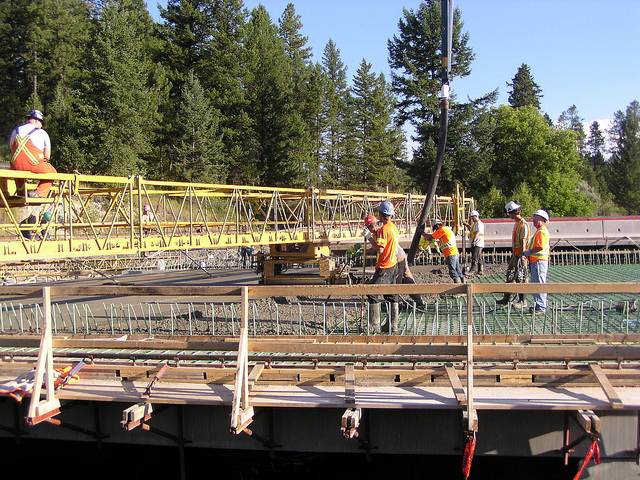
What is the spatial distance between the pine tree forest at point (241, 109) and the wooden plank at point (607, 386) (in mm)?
32886

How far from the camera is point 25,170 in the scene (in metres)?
8.63

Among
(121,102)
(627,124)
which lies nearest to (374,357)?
(121,102)

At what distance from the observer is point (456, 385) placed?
16.4ft

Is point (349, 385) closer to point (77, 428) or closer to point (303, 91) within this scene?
point (77, 428)

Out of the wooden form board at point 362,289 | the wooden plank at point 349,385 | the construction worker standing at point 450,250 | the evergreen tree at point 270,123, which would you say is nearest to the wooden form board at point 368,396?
the wooden plank at point 349,385

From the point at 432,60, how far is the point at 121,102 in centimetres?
2614

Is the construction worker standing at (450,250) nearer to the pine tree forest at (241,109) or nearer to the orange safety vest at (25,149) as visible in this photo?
the orange safety vest at (25,149)

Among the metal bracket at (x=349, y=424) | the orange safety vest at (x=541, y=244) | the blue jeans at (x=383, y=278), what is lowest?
the metal bracket at (x=349, y=424)

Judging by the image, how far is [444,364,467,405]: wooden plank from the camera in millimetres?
4829

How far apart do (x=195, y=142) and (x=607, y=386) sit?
120ft

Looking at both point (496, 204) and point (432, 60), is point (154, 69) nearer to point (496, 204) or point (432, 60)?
point (432, 60)

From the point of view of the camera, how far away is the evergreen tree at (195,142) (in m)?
38.1

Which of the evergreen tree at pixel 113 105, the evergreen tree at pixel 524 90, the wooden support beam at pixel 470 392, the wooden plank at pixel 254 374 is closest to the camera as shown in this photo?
the wooden support beam at pixel 470 392

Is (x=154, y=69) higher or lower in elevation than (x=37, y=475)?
higher
